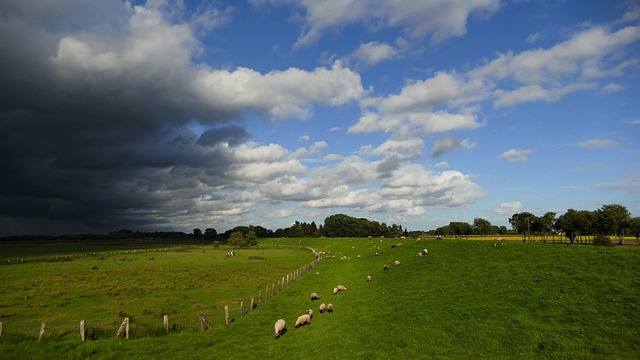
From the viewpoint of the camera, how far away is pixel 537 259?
31.8 m

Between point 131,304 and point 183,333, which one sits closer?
point 183,333

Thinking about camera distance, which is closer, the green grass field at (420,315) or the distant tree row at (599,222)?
the green grass field at (420,315)

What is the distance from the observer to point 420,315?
25734mm

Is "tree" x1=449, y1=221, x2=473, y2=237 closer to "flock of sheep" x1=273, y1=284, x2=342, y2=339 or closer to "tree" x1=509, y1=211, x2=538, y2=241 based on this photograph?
"tree" x1=509, y1=211, x2=538, y2=241

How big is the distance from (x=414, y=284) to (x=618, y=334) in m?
17.9

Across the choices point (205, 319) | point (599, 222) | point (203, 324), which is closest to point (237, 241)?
point (205, 319)

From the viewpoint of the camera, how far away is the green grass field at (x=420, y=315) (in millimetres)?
19672

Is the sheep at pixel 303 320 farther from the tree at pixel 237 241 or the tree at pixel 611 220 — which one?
the tree at pixel 611 220

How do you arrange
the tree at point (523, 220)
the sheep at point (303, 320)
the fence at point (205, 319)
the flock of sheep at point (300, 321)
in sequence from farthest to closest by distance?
the tree at point (523, 220) < the sheep at point (303, 320) < the flock of sheep at point (300, 321) < the fence at point (205, 319)

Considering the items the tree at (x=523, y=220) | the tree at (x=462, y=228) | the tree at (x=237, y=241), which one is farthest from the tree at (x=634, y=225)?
the tree at (x=237, y=241)

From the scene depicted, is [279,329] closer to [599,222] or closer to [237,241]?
[237,241]

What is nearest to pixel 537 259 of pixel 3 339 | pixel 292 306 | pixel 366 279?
pixel 366 279

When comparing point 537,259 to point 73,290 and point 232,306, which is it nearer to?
point 232,306

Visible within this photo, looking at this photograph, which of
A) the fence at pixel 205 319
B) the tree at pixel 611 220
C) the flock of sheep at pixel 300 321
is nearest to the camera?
the fence at pixel 205 319
